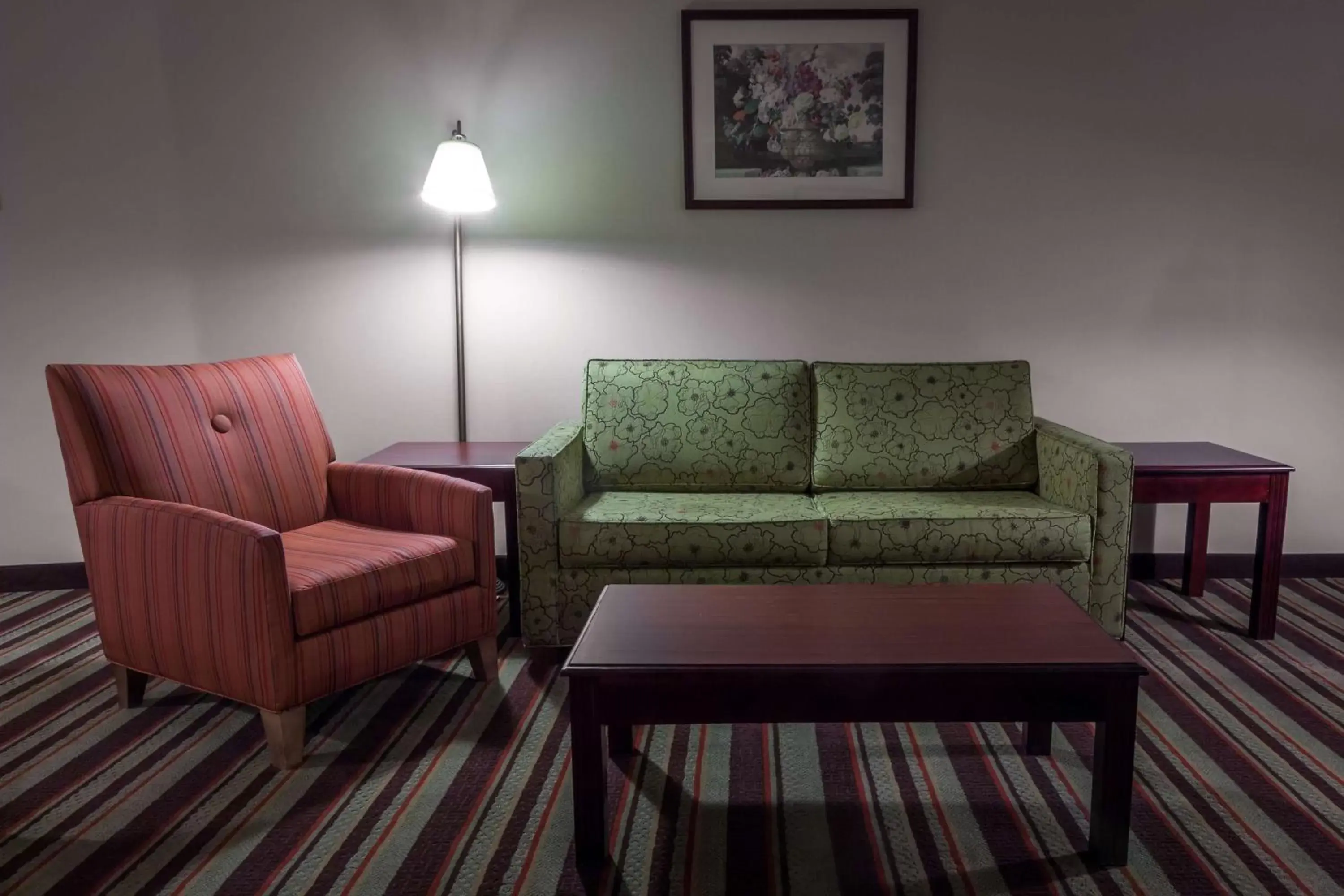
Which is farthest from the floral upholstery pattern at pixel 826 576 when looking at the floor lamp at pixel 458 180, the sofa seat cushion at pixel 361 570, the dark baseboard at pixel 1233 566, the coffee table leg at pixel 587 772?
the floor lamp at pixel 458 180

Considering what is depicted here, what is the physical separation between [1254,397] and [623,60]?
258 cm

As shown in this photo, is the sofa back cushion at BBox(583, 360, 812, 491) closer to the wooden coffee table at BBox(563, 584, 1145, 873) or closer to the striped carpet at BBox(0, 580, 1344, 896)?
the striped carpet at BBox(0, 580, 1344, 896)

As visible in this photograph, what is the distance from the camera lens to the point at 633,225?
3373 millimetres

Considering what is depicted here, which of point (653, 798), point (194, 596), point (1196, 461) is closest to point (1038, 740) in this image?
point (653, 798)

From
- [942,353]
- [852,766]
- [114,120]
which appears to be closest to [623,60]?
[942,353]

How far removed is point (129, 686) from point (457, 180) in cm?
175

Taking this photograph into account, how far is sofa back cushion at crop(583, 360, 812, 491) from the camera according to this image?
306cm

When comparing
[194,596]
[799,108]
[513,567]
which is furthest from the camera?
[799,108]

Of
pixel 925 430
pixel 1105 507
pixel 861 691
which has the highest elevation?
pixel 925 430

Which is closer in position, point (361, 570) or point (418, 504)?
point (361, 570)

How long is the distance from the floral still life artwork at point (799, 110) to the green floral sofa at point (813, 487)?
738mm

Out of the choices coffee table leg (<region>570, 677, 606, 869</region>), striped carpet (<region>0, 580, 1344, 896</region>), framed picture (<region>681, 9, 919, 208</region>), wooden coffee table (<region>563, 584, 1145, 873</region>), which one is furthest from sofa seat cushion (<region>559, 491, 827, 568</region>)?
framed picture (<region>681, 9, 919, 208</region>)

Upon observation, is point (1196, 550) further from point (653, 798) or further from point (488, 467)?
point (488, 467)

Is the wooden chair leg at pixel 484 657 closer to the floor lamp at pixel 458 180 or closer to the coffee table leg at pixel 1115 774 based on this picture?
the floor lamp at pixel 458 180
